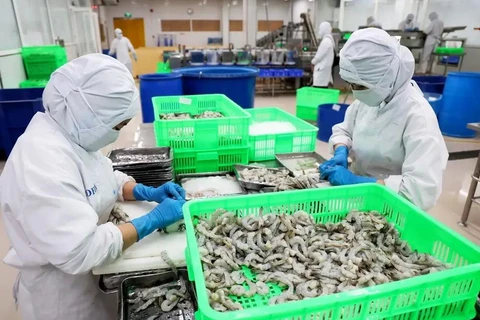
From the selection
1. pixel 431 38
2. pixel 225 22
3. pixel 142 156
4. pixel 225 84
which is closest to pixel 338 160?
pixel 142 156

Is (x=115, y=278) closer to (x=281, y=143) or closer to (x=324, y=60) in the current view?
(x=281, y=143)

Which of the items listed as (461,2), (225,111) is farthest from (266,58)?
(225,111)

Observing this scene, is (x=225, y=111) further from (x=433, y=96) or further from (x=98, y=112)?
(x=433, y=96)

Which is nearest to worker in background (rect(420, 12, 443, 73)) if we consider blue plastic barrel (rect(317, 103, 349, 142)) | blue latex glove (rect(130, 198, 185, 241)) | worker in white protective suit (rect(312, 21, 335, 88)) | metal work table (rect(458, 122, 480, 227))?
worker in white protective suit (rect(312, 21, 335, 88))

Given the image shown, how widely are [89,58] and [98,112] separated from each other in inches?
Answer: 7.7

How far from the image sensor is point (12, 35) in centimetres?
514

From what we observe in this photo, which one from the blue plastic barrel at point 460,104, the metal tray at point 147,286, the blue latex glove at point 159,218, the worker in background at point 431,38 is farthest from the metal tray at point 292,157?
the worker in background at point 431,38

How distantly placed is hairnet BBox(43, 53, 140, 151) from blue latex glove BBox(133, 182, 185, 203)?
1.36 feet

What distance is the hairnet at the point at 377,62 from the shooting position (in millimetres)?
1402

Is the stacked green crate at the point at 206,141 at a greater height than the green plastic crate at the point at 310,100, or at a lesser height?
greater

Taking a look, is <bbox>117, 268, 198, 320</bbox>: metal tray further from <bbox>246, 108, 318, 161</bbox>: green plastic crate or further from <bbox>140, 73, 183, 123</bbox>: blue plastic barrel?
<bbox>140, 73, 183, 123</bbox>: blue plastic barrel

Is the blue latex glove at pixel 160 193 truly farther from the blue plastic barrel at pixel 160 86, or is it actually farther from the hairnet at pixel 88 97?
the blue plastic barrel at pixel 160 86

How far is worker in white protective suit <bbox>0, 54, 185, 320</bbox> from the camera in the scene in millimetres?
960

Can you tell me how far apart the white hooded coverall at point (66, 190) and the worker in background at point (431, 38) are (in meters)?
8.25
